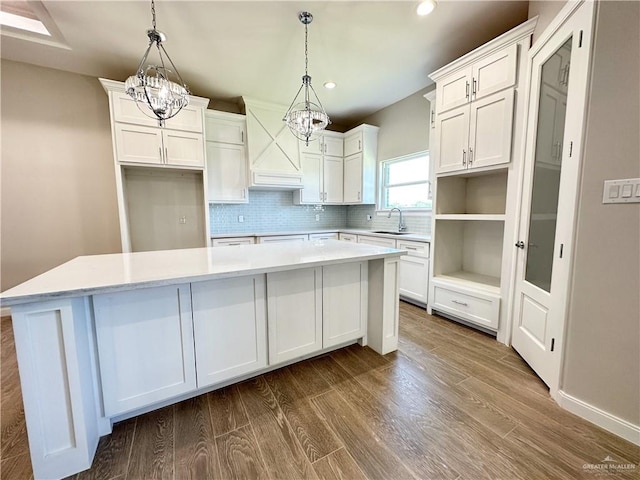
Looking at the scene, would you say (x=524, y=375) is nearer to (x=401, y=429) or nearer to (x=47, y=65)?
(x=401, y=429)

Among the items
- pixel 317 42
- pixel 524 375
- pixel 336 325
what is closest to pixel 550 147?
pixel 524 375

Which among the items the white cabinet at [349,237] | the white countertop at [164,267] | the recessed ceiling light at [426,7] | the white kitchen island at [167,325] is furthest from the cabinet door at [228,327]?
the white cabinet at [349,237]

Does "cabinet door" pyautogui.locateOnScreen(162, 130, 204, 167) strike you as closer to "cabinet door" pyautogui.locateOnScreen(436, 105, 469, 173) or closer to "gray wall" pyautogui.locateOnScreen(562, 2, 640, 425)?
"cabinet door" pyautogui.locateOnScreen(436, 105, 469, 173)

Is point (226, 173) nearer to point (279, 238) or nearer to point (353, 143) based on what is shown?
point (279, 238)

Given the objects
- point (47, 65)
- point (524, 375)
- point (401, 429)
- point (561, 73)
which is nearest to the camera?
point (401, 429)

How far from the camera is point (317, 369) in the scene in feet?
6.61

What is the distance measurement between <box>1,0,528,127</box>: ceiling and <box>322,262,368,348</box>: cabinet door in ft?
7.15

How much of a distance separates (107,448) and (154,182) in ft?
10.2

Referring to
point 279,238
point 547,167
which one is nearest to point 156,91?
point 279,238

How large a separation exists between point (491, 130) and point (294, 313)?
7.78ft

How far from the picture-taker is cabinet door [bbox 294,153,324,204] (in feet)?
14.3

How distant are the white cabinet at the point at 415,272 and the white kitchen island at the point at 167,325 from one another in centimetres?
107

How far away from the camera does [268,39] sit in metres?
2.55

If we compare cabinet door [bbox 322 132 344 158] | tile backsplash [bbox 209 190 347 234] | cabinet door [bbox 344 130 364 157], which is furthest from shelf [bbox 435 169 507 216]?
tile backsplash [bbox 209 190 347 234]
